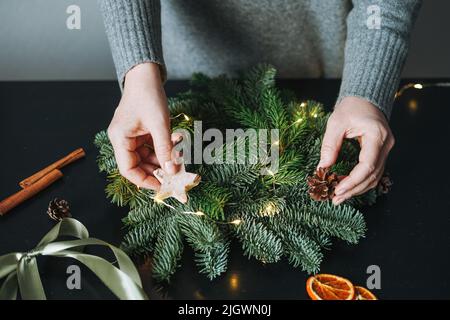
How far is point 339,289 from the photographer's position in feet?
2.56

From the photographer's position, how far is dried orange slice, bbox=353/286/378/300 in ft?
2.52

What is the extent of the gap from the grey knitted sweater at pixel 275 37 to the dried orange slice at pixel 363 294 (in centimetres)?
31

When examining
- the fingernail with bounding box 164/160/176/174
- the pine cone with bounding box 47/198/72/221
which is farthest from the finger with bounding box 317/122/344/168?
the pine cone with bounding box 47/198/72/221

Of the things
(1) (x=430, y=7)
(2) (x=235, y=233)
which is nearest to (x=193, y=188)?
(2) (x=235, y=233)

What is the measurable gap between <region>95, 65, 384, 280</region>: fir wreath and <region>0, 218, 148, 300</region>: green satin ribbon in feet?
0.18

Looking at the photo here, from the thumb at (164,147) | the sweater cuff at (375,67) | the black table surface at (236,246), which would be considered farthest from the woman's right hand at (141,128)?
the sweater cuff at (375,67)

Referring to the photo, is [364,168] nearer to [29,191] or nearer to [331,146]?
[331,146]

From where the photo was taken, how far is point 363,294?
77 cm

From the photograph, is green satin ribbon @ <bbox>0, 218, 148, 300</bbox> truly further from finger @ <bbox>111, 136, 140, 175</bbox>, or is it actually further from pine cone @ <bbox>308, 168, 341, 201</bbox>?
pine cone @ <bbox>308, 168, 341, 201</bbox>

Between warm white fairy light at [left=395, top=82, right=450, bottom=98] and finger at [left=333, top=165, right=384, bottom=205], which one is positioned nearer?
finger at [left=333, top=165, right=384, bottom=205]

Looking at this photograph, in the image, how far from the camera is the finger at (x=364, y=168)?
799 millimetres

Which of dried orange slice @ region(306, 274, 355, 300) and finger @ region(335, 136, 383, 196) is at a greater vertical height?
finger @ region(335, 136, 383, 196)

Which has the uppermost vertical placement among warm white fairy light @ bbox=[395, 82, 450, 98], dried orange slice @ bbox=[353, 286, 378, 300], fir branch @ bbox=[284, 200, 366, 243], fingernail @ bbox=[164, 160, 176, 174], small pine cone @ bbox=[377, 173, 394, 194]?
warm white fairy light @ bbox=[395, 82, 450, 98]

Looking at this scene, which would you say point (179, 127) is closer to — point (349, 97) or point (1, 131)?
point (349, 97)
